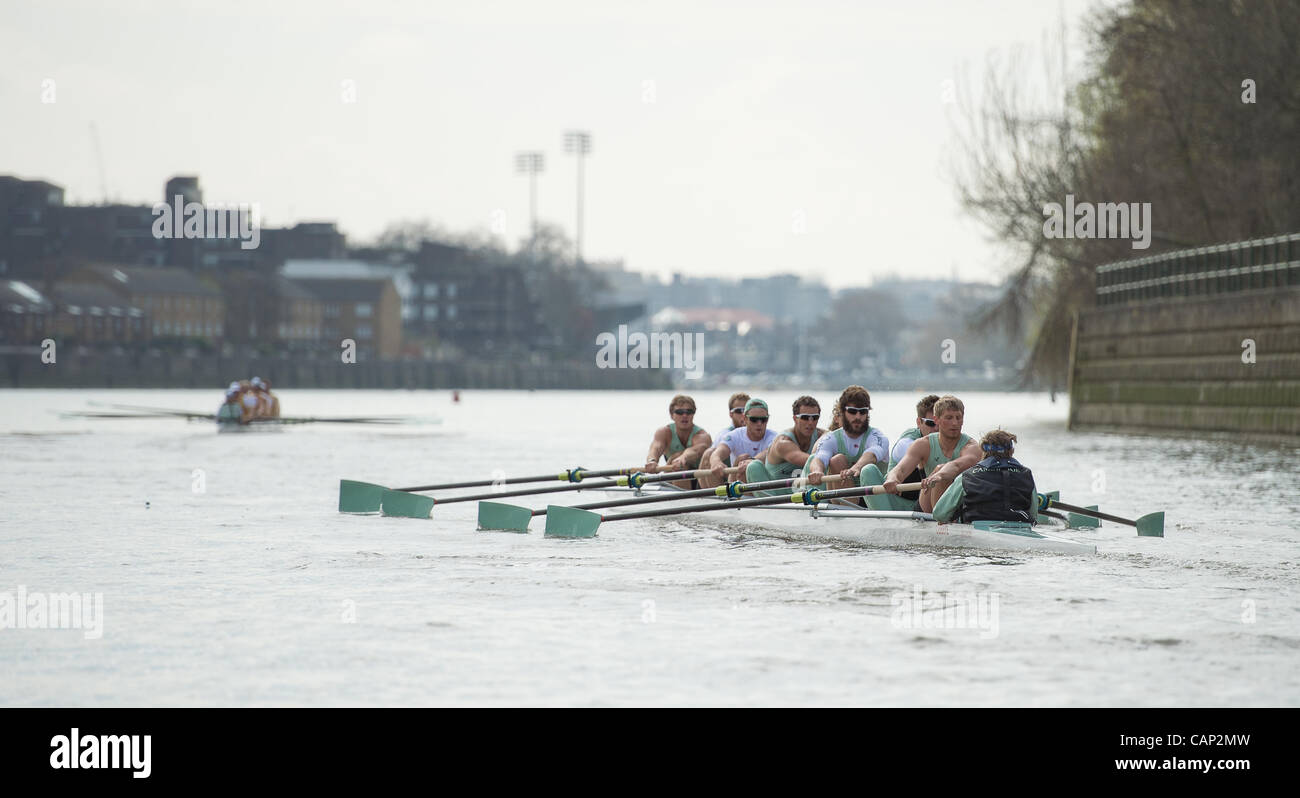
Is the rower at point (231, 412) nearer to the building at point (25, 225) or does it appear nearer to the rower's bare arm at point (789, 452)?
the rower's bare arm at point (789, 452)

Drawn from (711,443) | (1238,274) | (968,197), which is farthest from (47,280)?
(711,443)

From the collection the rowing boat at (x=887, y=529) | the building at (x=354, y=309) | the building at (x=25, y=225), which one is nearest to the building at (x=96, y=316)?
the building at (x=25, y=225)

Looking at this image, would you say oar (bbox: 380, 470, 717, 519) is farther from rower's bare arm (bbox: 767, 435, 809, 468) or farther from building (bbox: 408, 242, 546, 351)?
building (bbox: 408, 242, 546, 351)

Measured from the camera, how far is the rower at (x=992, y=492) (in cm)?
1398

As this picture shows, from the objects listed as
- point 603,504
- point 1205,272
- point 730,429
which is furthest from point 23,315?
point 603,504

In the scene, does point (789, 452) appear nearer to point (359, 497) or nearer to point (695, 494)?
point (695, 494)

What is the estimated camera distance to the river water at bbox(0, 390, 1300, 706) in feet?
27.9

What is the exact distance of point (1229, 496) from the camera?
70.5 feet

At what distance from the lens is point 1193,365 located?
37312 mm

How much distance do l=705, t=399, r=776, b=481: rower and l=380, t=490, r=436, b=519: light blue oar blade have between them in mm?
3419

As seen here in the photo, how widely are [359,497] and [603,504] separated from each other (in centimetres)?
396

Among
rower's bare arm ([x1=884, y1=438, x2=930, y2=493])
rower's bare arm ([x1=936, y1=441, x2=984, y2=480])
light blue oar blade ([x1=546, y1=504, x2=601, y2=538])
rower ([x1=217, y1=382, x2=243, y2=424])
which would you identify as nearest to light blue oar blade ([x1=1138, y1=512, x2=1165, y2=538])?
rower's bare arm ([x1=936, y1=441, x2=984, y2=480])

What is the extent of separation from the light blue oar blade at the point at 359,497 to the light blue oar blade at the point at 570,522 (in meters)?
3.71
